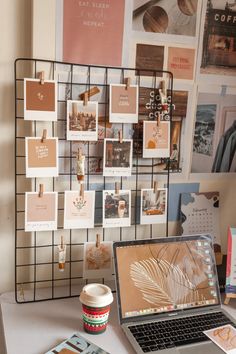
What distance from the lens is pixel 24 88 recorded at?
1092mm

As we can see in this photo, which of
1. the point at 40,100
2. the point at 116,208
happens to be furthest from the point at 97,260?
the point at 40,100

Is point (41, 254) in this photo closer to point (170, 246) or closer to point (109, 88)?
point (170, 246)

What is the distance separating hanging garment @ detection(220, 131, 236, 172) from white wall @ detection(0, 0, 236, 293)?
0.69 m

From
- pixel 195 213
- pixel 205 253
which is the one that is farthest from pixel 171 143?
pixel 205 253

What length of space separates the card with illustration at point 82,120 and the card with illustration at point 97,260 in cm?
35

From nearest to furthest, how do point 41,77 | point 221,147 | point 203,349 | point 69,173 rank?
point 203,349 < point 41,77 < point 69,173 < point 221,147

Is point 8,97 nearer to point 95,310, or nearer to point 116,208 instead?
point 116,208

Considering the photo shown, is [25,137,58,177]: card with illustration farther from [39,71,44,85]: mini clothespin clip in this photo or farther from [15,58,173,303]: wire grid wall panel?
[39,71,44,85]: mini clothespin clip

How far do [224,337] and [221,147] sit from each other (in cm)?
65

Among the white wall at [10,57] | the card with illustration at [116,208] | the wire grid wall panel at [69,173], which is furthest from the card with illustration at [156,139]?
the white wall at [10,57]

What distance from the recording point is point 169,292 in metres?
1.14

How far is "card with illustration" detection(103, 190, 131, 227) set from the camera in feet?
4.02

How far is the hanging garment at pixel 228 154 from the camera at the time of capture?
4.56 ft

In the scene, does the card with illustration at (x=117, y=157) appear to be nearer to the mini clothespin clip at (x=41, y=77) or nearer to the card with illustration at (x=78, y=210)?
the card with illustration at (x=78, y=210)
